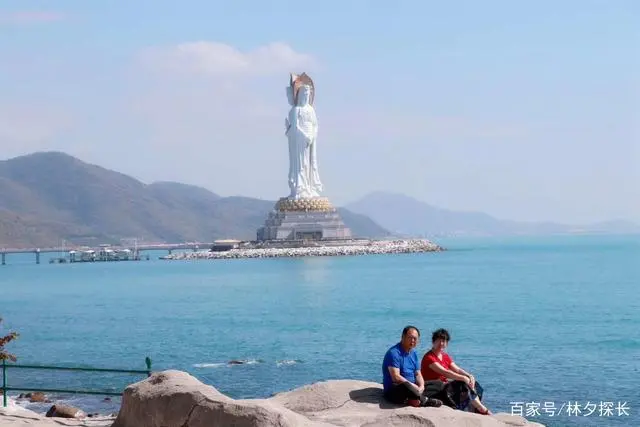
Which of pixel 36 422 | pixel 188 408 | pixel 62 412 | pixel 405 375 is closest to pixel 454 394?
pixel 405 375

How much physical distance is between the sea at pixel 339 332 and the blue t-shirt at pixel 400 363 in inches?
235

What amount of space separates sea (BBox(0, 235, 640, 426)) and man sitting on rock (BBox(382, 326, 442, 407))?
19.6 ft

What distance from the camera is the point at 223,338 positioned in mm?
25750

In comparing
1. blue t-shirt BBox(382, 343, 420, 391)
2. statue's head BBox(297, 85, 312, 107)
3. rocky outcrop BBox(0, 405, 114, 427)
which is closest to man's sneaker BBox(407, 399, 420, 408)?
blue t-shirt BBox(382, 343, 420, 391)

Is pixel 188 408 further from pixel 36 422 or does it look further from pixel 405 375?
pixel 36 422

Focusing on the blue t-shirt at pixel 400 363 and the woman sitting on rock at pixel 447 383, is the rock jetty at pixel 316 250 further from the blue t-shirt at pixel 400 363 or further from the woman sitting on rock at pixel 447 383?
the blue t-shirt at pixel 400 363

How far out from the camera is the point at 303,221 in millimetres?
79125

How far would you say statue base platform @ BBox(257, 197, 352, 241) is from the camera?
258 feet

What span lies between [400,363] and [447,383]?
1.53 feet

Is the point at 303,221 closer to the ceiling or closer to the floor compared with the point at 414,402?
closer to the ceiling

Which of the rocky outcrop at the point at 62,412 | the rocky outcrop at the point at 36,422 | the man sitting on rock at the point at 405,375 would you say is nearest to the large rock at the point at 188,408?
the rocky outcrop at the point at 36,422

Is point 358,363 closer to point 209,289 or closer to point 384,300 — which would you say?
point 384,300

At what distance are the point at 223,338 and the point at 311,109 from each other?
55452 millimetres

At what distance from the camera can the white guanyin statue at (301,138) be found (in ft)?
260
